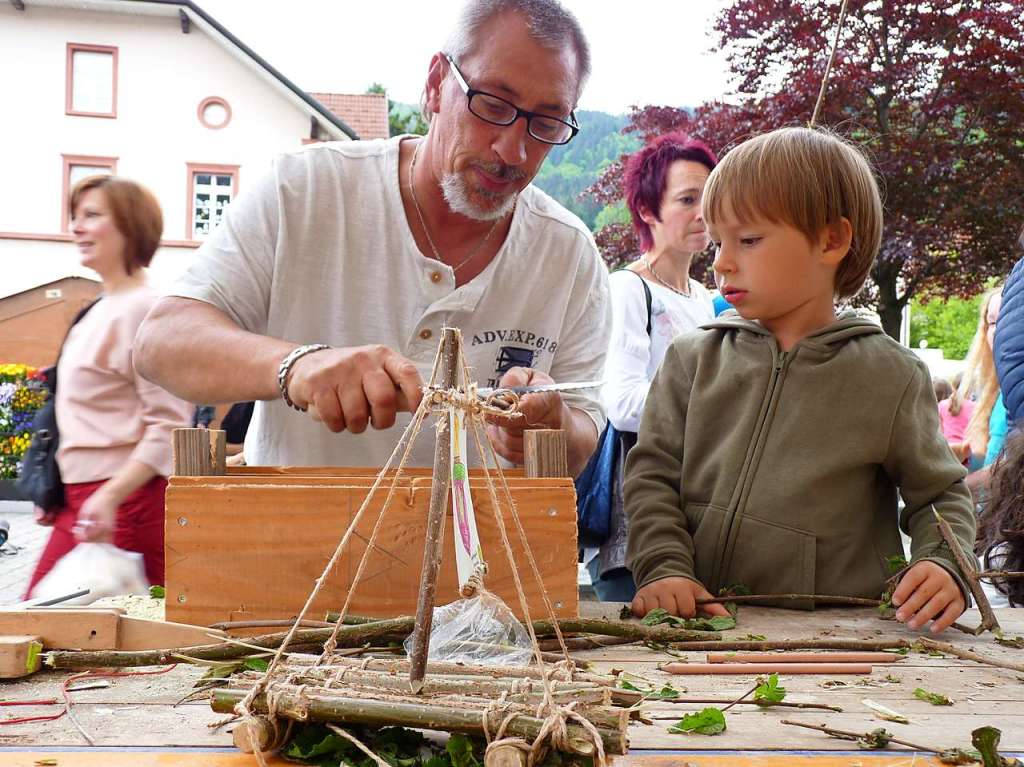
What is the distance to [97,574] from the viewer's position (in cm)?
254

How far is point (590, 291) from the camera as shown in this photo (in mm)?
2830

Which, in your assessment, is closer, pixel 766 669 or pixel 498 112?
pixel 766 669

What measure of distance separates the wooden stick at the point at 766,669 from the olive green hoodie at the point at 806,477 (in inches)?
23.1

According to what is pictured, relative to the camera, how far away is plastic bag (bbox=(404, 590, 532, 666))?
4.29ft

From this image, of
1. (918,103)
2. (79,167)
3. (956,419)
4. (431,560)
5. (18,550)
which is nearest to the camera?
(431,560)

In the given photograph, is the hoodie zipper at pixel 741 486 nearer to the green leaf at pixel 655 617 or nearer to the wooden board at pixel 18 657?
the green leaf at pixel 655 617

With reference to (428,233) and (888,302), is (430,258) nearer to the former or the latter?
(428,233)

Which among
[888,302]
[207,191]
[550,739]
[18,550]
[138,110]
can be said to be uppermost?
[138,110]

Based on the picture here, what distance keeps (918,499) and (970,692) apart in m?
0.80

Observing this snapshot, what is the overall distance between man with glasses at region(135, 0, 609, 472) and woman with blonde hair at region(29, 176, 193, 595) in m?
0.75

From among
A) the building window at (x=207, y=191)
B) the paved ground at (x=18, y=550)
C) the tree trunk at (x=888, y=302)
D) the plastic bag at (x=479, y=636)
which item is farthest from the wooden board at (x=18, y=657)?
the building window at (x=207, y=191)

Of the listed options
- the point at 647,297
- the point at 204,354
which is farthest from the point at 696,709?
the point at 647,297

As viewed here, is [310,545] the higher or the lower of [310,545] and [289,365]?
the lower

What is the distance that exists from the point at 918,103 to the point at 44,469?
8850mm
